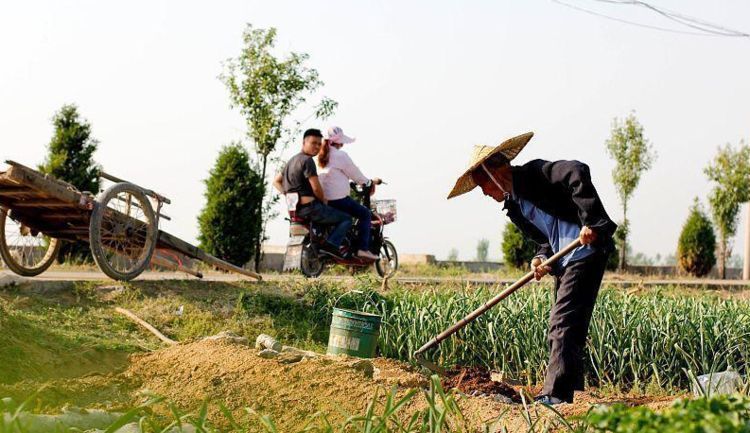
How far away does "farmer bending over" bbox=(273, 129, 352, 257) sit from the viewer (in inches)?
383

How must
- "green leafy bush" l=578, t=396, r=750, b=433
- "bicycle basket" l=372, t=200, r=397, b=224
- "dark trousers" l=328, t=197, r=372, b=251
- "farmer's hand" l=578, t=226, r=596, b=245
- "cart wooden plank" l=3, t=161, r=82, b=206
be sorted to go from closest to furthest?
1. "green leafy bush" l=578, t=396, r=750, b=433
2. "farmer's hand" l=578, t=226, r=596, b=245
3. "cart wooden plank" l=3, t=161, r=82, b=206
4. "dark trousers" l=328, t=197, r=372, b=251
5. "bicycle basket" l=372, t=200, r=397, b=224

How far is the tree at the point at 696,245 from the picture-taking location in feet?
73.2

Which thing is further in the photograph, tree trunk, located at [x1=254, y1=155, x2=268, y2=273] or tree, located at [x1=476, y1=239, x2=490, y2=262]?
tree, located at [x1=476, y1=239, x2=490, y2=262]

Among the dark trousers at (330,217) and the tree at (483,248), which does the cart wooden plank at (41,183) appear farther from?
the tree at (483,248)

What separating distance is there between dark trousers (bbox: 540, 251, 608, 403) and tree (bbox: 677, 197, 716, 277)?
18.6 meters

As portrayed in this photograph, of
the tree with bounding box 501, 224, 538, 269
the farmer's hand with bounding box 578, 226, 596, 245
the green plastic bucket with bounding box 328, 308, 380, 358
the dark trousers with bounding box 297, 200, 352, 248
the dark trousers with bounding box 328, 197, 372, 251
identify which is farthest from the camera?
the tree with bounding box 501, 224, 538, 269

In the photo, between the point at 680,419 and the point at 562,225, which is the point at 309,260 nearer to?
the point at 562,225

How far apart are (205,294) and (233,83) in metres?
9.06

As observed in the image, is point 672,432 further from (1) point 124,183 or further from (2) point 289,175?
(2) point 289,175

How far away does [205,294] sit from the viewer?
8.36 m

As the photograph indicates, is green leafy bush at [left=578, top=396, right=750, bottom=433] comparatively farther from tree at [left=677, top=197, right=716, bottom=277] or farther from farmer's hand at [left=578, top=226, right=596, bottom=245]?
tree at [left=677, top=197, right=716, bottom=277]

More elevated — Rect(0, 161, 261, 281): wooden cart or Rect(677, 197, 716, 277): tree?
Rect(677, 197, 716, 277): tree

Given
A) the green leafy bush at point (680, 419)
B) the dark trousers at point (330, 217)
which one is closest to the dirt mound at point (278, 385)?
the green leafy bush at point (680, 419)

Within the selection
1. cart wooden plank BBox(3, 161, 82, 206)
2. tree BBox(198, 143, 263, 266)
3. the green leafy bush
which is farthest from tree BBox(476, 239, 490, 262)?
the green leafy bush
